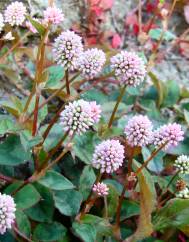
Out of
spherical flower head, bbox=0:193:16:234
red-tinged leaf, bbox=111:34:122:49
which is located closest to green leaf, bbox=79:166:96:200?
spherical flower head, bbox=0:193:16:234

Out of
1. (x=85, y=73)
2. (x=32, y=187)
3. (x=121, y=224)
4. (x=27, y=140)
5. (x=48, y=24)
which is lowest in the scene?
(x=121, y=224)

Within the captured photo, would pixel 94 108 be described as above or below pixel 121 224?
above

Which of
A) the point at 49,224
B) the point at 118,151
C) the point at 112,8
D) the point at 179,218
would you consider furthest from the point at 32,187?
the point at 112,8

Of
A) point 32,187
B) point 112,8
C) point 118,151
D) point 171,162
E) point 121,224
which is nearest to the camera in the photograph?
point 118,151

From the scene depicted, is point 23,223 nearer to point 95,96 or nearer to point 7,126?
point 7,126

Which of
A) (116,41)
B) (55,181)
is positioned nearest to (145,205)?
(55,181)

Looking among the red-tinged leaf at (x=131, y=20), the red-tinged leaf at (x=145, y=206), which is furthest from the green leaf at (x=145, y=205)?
the red-tinged leaf at (x=131, y=20)

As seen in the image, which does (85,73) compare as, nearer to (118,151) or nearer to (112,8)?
(118,151)
